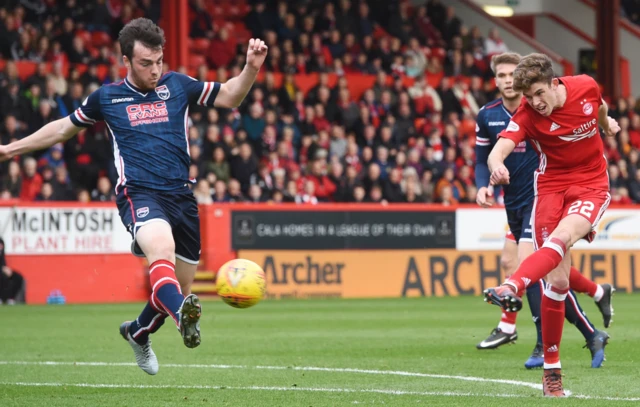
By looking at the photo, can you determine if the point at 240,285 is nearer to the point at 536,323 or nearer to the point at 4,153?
the point at 4,153

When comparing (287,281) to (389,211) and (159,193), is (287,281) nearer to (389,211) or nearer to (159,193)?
(389,211)

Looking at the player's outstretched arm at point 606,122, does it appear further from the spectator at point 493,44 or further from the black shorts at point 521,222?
the spectator at point 493,44

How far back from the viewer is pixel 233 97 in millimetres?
7984

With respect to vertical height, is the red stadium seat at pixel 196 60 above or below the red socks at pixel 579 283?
above

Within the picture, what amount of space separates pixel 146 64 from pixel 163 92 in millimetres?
301

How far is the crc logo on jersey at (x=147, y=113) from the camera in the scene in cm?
789

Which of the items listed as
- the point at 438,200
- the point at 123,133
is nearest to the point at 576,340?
the point at 123,133

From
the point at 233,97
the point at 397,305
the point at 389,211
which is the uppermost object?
the point at 233,97

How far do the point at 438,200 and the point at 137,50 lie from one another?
15.4m

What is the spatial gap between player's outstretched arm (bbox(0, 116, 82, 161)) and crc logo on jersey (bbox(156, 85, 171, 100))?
0.62m

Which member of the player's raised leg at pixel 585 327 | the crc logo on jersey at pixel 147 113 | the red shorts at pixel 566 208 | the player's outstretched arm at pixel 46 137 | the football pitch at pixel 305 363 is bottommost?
the football pitch at pixel 305 363

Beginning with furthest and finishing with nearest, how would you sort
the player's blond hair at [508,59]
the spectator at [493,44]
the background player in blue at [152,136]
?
1. the spectator at [493,44]
2. the player's blond hair at [508,59]
3. the background player in blue at [152,136]

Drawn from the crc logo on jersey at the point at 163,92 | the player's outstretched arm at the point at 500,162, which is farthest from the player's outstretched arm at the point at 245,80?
the player's outstretched arm at the point at 500,162

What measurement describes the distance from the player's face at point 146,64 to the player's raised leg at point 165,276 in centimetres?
98
